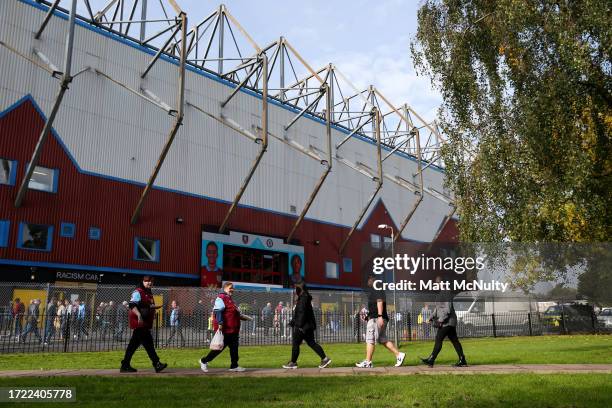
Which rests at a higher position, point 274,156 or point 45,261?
point 274,156

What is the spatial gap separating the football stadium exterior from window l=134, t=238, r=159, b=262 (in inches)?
3.4

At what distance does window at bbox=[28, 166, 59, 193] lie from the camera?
30852 mm

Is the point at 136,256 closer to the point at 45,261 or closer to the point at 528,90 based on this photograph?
the point at 45,261

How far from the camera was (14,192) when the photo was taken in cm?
2980

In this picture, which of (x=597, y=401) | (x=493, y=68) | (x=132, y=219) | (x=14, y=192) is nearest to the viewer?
(x=597, y=401)

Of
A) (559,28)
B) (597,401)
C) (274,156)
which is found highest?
(274,156)

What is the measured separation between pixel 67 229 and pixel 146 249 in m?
5.10

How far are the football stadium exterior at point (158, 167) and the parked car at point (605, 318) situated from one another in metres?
20.7

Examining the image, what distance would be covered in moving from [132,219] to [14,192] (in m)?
6.73

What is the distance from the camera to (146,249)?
115 feet

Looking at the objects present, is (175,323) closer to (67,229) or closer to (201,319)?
(201,319)

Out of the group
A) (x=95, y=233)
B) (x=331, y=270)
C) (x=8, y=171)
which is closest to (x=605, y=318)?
(x=331, y=270)

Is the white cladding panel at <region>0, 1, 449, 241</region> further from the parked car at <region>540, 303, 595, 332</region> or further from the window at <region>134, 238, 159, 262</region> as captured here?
the parked car at <region>540, 303, 595, 332</region>

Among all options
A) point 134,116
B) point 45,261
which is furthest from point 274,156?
point 45,261
